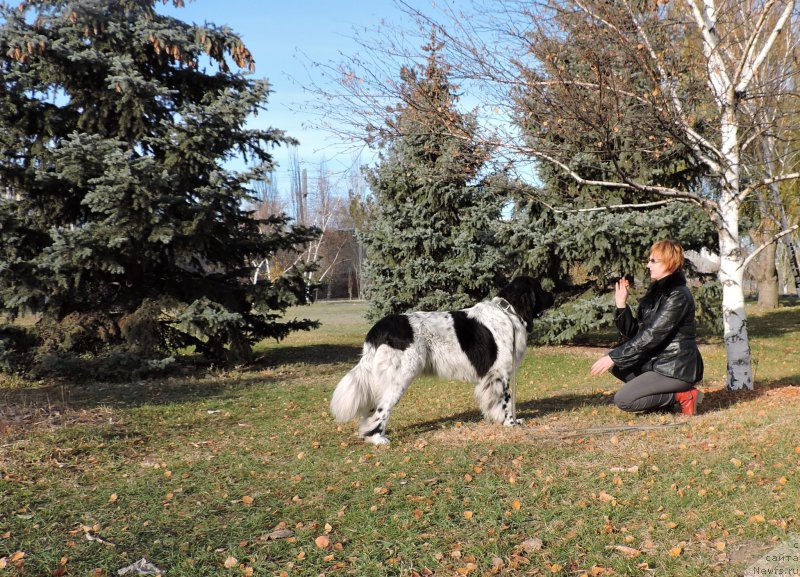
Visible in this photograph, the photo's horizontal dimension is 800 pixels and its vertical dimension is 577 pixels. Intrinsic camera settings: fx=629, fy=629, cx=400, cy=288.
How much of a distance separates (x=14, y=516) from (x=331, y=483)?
2.14 meters

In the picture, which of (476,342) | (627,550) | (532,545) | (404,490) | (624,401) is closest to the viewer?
(627,550)

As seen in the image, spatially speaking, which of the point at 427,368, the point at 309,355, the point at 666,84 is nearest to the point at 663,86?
the point at 666,84

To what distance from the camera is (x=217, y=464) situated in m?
5.47

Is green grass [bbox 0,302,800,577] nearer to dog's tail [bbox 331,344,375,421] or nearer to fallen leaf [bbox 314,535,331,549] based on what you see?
fallen leaf [bbox 314,535,331,549]

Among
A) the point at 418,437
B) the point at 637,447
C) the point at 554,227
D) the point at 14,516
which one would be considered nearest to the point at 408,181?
the point at 554,227

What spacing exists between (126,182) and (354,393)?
568 centimetres

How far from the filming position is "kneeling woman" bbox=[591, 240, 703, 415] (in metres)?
5.93

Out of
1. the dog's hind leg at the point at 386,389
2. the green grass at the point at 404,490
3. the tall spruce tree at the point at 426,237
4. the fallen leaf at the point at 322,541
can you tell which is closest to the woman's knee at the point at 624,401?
the green grass at the point at 404,490

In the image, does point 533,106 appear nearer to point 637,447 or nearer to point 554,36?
point 554,36

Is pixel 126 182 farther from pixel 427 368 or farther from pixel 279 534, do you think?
pixel 279 534

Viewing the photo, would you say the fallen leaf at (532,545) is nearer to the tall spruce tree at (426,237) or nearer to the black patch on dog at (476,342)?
the black patch on dog at (476,342)

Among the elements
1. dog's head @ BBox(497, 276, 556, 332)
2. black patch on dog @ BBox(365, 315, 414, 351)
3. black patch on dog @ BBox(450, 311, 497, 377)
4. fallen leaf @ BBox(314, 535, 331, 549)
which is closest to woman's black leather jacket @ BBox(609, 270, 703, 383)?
dog's head @ BBox(497, 276, 556, 332)

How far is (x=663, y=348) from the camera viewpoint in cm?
612

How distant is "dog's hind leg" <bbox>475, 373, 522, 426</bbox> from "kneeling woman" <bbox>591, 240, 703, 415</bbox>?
961 millimetres
